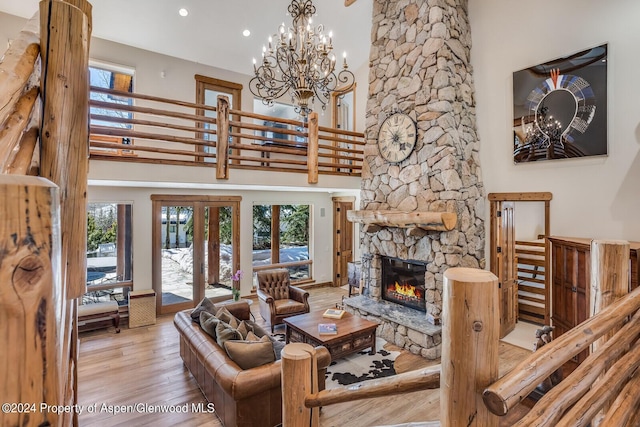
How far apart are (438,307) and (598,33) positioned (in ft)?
13.2

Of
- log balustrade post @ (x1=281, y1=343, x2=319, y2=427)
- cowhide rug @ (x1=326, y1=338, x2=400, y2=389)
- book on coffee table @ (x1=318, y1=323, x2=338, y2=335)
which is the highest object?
log balustrade post @ (x1=281, y1=343, x2=319, y2=427)

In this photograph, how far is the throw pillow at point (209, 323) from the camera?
12.3 ft

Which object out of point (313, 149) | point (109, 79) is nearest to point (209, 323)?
point (313, 149)

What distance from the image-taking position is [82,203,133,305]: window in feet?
19.6

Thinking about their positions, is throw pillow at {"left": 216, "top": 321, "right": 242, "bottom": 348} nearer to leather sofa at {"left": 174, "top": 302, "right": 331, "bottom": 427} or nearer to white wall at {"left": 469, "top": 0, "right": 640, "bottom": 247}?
leather sofa at {"left": 174, "top": 302, "right": 331, "bottom": 427}

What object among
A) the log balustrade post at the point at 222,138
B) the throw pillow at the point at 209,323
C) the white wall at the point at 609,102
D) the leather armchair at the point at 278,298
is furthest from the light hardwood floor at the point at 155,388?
the log balustrade post at the point at 222,138

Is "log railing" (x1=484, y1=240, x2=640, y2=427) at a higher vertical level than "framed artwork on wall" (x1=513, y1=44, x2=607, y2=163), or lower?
lower

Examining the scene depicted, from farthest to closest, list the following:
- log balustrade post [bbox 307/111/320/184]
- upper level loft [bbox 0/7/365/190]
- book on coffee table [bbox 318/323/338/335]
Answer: log balustrade post [bbox 307/111/320/184] → book on coffee table [bbox 318/323/338/335] → upper level loft [bbox 0/7/365/190]

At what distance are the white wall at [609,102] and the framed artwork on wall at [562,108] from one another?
10 centimetres

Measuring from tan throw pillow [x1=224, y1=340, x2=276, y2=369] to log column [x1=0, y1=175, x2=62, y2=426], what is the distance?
287 cm

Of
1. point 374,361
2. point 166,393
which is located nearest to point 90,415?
point 166,393

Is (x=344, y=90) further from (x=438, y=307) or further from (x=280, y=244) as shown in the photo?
(x=438, y=307)

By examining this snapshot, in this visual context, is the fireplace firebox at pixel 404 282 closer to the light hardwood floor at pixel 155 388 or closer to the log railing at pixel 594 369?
the light hardwood floor at pixel 155 388

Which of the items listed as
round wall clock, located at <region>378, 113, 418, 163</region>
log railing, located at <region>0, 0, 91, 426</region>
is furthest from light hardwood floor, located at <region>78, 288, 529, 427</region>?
round wall clock, located at <region>378, 113, 418, 163</region>
